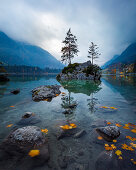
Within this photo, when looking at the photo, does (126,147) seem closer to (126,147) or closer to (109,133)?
(126,147)

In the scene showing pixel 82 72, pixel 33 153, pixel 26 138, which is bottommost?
pixel 33 153

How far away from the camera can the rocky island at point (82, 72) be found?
33.5m

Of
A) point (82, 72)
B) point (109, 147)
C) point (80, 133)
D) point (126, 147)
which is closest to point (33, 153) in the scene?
point (80, 133)

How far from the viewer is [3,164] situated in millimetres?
2451

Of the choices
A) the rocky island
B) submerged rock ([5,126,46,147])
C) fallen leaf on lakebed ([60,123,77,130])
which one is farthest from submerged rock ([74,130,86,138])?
the rocky island

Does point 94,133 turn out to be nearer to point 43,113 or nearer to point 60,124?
point 60,124

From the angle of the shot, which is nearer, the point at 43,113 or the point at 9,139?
the point at 9,139

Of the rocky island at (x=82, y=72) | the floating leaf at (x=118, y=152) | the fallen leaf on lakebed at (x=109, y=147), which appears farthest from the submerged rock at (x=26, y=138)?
the rocky island at (x=82, y=72)

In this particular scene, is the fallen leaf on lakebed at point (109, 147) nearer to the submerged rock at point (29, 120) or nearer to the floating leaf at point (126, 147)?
the floating leaf at point (126, 147)

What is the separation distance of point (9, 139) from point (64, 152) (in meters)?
2.17

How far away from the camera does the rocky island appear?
33.5m

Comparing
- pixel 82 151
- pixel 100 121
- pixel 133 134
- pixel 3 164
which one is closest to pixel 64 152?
pixel 82 151

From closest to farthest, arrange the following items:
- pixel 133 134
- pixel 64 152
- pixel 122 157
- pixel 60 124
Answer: pixel 122 157, pixel 64 152, pixel 133 134, pixel 60 124

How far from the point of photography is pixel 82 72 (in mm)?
35750
